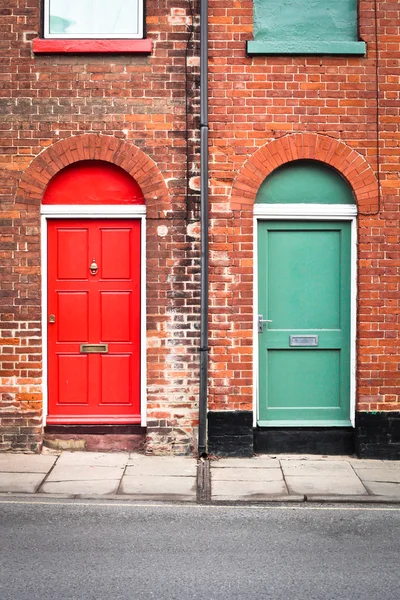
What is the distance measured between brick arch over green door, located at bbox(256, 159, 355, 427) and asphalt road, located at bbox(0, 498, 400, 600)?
1.98 meters

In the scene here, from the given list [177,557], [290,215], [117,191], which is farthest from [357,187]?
[177,557]

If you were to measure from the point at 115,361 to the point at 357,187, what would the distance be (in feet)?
10.7

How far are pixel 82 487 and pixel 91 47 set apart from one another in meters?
4.59

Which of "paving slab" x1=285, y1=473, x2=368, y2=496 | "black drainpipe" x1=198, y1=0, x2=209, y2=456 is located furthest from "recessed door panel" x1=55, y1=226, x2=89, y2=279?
"paving slab" x1=285, y1=473, x2=368, y2=496

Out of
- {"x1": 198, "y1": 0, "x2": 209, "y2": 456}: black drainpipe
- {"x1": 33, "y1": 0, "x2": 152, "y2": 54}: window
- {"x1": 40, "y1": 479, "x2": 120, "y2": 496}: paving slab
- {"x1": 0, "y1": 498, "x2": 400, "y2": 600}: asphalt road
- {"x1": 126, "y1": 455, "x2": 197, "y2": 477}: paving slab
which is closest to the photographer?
{"x1": 0, "y1": 498, "x2": 400, "y2": 600}: asphalt road

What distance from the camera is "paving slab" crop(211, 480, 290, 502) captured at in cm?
709

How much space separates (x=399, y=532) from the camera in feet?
20.2

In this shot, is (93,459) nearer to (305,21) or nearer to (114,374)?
(114,374)

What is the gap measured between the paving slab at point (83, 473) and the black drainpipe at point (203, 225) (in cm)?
104

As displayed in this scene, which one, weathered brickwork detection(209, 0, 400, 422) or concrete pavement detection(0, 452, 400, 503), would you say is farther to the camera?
weathered brickwork detection(209, 0, 400, 422)

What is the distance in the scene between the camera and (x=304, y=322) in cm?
868

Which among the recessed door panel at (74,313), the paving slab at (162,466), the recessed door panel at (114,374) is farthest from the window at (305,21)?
the paving slab at (162,466)

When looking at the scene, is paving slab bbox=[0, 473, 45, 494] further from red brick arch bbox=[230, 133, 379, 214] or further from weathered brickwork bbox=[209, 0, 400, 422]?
red brick arch bbox=[230, 133, 379, 214]

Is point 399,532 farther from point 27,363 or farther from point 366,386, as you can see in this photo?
point 27,363
